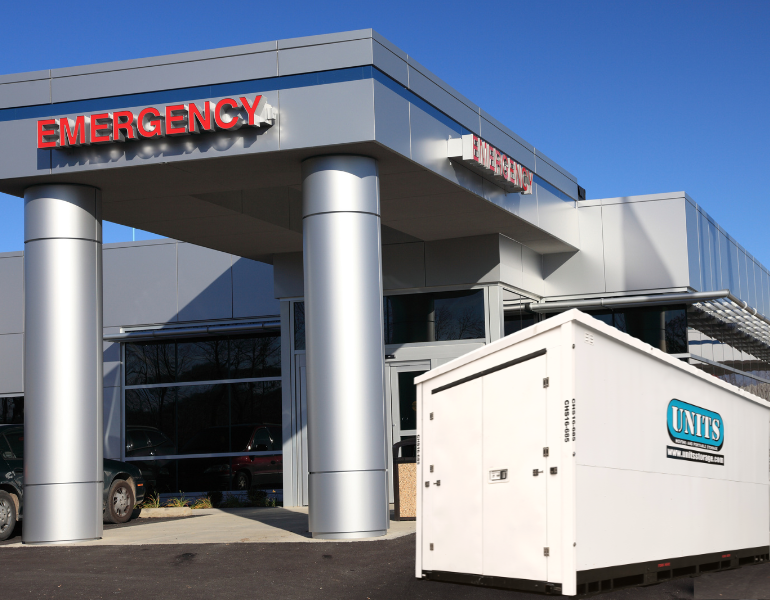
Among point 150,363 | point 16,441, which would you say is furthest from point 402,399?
point 150,363

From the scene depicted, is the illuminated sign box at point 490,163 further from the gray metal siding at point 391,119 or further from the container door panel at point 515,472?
the container door panel at point 515,472

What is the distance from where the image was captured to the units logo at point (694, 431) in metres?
8.68

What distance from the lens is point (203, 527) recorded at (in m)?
14.9

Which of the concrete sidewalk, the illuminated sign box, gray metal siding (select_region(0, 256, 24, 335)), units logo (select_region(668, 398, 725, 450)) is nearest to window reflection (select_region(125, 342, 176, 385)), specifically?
gray metal siding (select_region(0, 256, 24, 335))

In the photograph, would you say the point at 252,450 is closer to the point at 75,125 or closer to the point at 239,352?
the point at 239,352

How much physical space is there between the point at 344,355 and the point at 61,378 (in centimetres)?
388

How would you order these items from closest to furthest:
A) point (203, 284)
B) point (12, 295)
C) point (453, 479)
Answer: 1. point (453, 479)
2. point (203, 284)
3. point (12, 295)

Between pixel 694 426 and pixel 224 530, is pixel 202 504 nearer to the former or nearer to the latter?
pixel 224 530

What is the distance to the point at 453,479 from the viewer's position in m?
8.73

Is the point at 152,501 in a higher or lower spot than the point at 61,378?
lower

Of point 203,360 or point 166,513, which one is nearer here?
point 166,513

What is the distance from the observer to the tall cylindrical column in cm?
1292

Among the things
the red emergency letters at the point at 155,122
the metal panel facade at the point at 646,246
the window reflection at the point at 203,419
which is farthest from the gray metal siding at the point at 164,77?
the window reflection at the point at 203,419

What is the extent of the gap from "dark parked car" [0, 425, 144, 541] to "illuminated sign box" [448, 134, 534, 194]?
778 centimetres
